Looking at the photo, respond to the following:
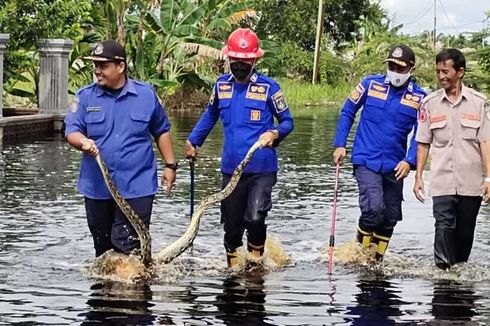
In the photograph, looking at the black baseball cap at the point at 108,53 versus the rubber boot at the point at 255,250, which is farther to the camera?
the rubber boot at the point at 255,250

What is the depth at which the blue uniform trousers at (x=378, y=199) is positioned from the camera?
30.2 feet

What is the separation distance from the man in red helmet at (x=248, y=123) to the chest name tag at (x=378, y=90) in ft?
3.14

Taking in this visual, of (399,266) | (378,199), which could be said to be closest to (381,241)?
(399,266)

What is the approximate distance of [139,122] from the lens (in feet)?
25.6

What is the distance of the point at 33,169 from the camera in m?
16.6

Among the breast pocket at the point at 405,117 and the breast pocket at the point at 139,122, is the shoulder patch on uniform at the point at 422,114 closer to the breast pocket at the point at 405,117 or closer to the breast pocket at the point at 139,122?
the breast pocket at the point at 405,117

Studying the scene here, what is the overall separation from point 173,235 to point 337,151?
2.33 metres

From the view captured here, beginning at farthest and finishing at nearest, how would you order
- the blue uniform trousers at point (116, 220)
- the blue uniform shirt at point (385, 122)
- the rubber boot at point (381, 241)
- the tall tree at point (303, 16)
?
1. the tall tree at point (303, 16)
2. the rubber boot at point (381, 241)
3. the blue uniform shirt at point (385, 122)
4. the blue uniform trousers at point (116, 220)

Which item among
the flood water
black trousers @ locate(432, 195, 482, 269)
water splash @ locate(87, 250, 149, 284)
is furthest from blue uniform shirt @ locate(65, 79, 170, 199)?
black trousers @ locate(432, 195, 482, 269)

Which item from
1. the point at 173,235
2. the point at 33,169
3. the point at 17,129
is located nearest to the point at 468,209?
the point at 173,235

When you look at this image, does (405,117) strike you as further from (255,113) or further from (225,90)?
(225,90)

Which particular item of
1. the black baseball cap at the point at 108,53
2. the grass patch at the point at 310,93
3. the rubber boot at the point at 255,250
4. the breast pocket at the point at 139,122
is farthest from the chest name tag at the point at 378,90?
the grass patch at the point at 310,93

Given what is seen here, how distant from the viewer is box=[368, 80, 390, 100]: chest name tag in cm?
924

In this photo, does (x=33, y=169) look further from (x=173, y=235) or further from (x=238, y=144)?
(x=238, y=144)
